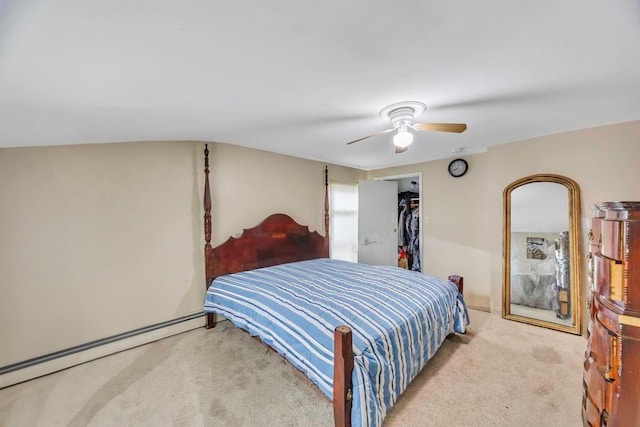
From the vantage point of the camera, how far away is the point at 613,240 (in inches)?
31.6

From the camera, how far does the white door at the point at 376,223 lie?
442 cm

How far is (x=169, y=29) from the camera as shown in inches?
37.7

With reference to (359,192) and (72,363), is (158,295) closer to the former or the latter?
(72,363)

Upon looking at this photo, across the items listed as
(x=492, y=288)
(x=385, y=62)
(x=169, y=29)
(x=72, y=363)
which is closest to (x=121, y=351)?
(x=72, y=363)

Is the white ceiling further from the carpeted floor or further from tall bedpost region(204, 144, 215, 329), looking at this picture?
the carpeted floor

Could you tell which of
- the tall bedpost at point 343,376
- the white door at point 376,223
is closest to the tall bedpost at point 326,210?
the white door at point 376,223

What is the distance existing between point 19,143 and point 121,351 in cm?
194

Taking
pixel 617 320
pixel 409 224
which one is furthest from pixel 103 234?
pixel 409 224

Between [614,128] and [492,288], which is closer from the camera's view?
[614,128]

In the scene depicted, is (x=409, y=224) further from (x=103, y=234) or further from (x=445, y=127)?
(x=103, y=234)

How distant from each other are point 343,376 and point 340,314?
1.42 ft

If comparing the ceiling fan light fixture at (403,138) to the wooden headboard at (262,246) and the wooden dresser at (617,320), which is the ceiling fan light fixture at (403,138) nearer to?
the wooden dresser at (617,320)

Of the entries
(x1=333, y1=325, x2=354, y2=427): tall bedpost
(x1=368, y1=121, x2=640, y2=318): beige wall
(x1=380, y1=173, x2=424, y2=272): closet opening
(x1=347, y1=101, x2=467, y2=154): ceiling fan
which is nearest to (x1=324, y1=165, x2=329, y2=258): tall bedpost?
(x1=368, y1=121, x2=640, y2=318): beige wall

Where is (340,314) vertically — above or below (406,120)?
below
